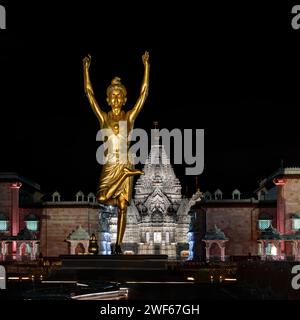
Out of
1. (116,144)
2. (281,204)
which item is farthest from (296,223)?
(116,144)

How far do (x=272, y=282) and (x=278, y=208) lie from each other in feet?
76.7

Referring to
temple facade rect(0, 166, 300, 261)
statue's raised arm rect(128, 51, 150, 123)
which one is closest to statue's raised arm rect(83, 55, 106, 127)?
statue's raised arm rect(128, 51, 150, 123)

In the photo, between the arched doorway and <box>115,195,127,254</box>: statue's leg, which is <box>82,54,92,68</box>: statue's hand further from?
the arched doorway

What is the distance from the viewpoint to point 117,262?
50.9 feet

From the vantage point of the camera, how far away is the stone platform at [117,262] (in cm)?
1543

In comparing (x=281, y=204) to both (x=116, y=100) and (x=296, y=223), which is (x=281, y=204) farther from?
(x=116, y=100)

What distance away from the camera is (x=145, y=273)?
14.7 meters

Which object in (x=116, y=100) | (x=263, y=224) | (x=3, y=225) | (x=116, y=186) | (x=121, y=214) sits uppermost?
(x=116, y=100)

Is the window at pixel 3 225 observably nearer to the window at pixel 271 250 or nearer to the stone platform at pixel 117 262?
the window at pixel 271 250

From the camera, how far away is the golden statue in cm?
1634

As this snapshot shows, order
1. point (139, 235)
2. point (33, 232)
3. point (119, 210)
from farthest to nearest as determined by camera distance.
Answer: point (139, 235)
point (33, 232)
point (119, 210)


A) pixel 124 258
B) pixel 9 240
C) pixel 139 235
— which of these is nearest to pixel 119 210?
pixel 124 258

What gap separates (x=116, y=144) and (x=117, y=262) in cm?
292
